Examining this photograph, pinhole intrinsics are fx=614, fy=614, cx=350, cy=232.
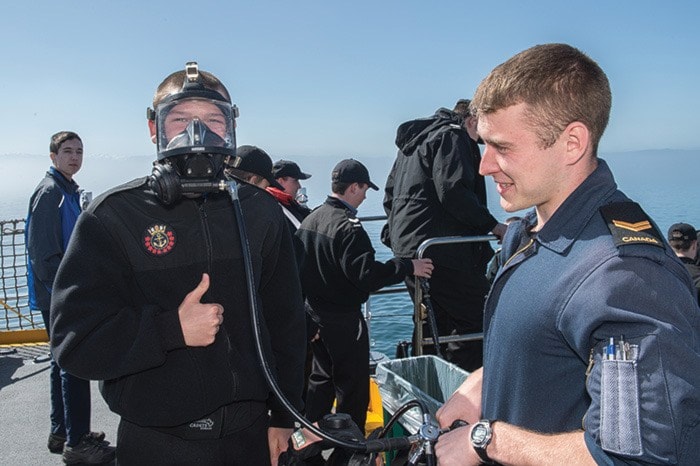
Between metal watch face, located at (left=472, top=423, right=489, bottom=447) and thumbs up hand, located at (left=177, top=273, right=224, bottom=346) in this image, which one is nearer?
metal watch face, located at (left=472, top=423, right=489, bottom=447)

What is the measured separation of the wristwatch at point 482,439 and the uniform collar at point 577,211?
458mm

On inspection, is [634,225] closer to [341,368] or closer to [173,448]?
[173,448]

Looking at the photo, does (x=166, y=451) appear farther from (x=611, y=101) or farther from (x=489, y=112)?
(x=611, y=101)

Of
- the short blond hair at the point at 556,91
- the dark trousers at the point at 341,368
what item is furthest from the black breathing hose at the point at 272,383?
the dark trousers at the point at 341,368

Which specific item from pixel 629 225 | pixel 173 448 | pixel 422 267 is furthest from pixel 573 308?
pixel 422 267

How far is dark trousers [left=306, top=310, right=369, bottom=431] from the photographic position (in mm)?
4191

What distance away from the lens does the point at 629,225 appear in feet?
4.49

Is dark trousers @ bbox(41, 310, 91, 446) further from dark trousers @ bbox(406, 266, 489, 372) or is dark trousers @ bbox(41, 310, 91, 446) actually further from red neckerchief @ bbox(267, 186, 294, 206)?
dark trousers @ bbox(406, 266, 489, 372)

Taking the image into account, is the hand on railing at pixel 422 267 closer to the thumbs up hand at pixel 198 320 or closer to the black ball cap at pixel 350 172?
the black ball cap at pixel 350 172

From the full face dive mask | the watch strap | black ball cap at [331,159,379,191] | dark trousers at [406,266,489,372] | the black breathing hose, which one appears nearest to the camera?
the watch strap

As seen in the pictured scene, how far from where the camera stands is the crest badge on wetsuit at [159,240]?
6.23ft

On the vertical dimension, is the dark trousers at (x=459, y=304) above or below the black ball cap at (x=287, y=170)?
below

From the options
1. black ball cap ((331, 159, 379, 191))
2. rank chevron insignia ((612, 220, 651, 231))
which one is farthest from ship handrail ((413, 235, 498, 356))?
rank chevron insignia ((612, 220, 651, 231))

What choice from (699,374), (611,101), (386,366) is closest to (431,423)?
(699,374)
